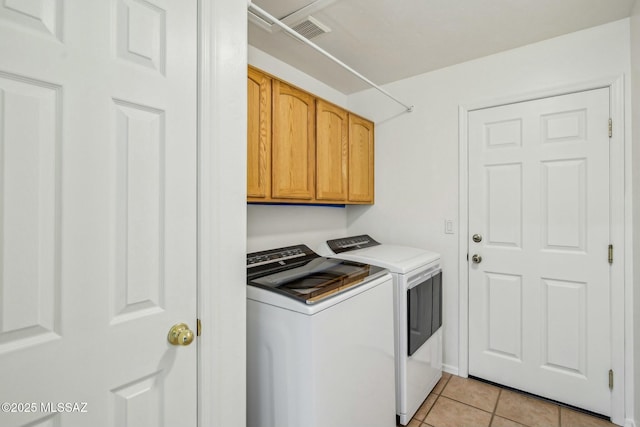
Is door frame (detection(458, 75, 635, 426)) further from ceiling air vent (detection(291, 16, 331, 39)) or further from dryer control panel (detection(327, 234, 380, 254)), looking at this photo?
ceiling air vent (detection(291, 16, 331, 39))

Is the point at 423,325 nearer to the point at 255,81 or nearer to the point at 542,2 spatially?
A: the point at 255,81

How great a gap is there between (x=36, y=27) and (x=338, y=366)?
149 centimetres

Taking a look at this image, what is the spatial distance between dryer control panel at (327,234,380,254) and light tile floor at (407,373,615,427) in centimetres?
120

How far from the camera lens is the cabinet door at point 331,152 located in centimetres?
218

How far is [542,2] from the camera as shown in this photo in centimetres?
166

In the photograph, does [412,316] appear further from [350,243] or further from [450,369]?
[450,369]

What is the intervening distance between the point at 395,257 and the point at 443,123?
1.23 meters

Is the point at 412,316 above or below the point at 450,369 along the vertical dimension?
above

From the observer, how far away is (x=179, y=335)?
905 millimetres

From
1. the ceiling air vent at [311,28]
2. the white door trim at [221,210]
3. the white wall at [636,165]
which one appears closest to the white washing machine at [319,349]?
the white door trim at [221,210]

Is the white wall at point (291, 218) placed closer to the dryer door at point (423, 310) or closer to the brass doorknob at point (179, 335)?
the dryer door at point (423, 310)

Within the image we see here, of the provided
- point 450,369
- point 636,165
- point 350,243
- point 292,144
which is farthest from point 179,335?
point 636,165

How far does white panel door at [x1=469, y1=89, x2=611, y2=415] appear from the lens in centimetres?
190

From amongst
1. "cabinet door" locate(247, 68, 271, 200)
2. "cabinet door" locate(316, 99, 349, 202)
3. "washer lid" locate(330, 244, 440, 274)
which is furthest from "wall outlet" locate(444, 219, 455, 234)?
"cabinet door" locate(247, 68, 271, 200)
